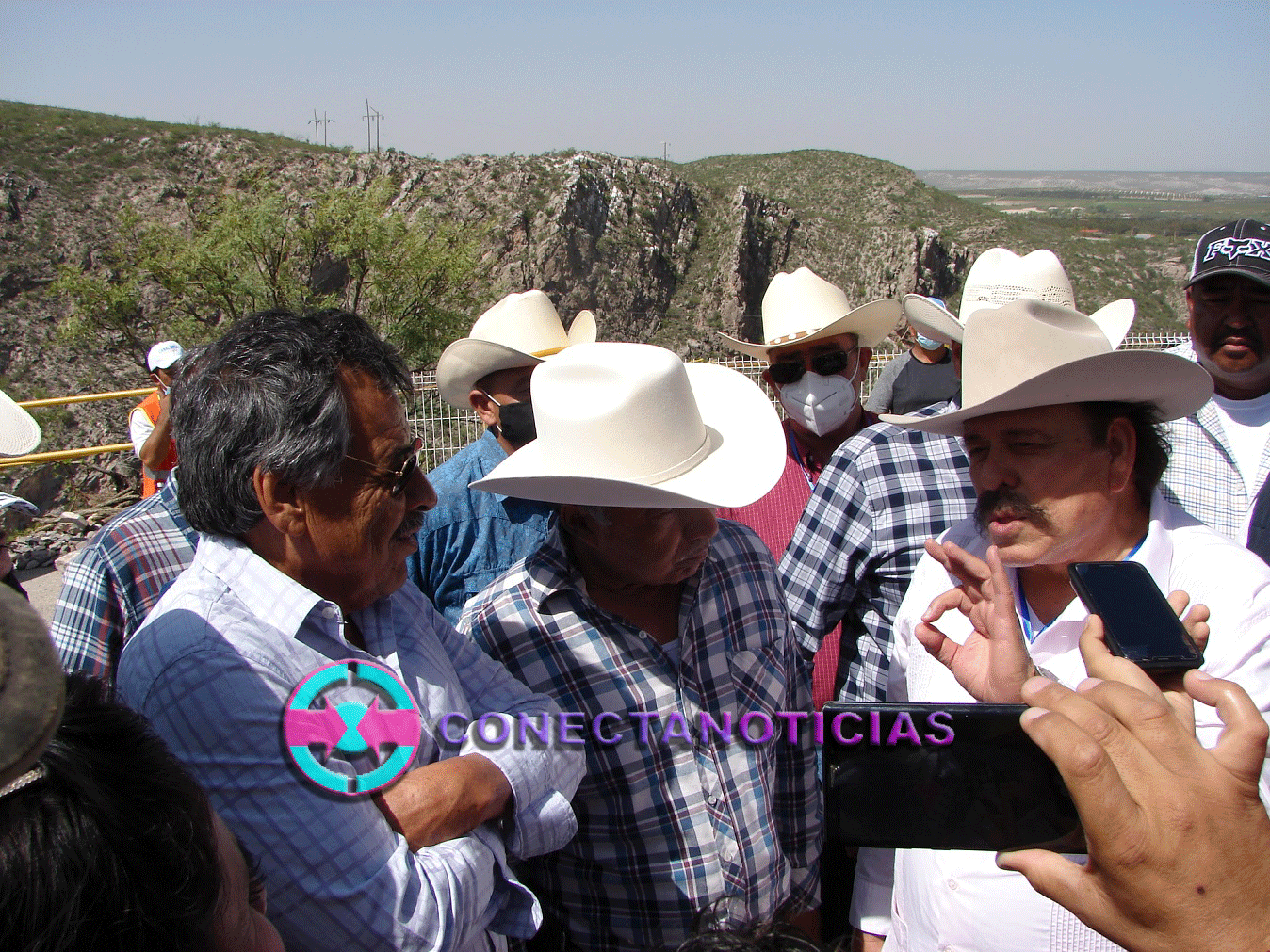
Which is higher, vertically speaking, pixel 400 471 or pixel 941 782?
pixel 400 471

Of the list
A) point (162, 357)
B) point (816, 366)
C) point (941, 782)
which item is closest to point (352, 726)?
point (941, 782)

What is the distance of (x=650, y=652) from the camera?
6.28 feet

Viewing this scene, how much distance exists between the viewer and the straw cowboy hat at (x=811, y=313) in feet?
12.7

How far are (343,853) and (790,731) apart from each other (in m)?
1.20

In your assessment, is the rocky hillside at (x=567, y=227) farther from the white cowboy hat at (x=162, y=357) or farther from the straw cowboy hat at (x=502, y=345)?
the straw cowboy hat at (x=502, y=345)

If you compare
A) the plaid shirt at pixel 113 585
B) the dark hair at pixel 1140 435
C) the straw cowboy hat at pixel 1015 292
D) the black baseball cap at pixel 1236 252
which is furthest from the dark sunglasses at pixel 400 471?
the black baseball cap at pixel 1236 252

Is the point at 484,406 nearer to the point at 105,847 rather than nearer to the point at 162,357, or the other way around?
the point at 105,847

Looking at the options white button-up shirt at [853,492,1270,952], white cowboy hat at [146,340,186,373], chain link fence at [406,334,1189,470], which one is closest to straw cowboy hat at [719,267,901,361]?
white button-up shirt at [853,492,1270,952]

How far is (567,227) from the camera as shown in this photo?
131ft

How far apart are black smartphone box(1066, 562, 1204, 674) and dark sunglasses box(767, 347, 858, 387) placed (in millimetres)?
2563

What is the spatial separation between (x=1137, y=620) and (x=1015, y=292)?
105 inches

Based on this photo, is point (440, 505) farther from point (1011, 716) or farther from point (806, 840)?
point (1011, 716)

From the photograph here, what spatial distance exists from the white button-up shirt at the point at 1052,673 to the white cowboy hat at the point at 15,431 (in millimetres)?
2857

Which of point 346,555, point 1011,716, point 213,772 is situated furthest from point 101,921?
point 1011,716
